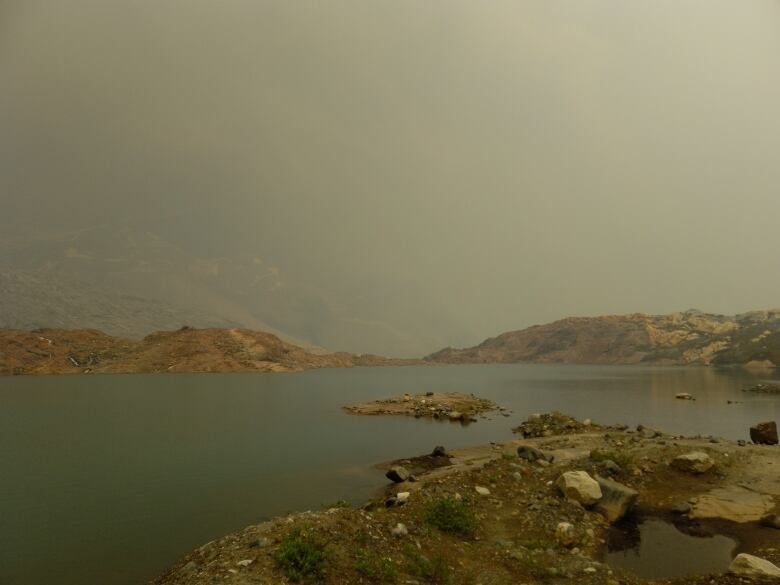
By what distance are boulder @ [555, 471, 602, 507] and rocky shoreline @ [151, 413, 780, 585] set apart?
0.04 m

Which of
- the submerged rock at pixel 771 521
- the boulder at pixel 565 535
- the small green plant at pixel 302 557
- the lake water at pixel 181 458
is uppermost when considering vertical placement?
the small green plant at pixel 302 557

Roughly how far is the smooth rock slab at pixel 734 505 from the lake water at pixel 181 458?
552 inches

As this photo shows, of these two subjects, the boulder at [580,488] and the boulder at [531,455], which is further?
the boulder at [531,455]

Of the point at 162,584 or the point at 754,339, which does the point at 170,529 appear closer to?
the point at 162,584

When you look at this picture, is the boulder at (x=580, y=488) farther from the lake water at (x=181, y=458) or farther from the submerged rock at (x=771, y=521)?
the lake water at (x=181, y=458)

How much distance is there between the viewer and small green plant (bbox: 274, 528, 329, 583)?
10.0 meters

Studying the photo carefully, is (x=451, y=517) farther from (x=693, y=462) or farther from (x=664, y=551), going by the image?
(x=693, y=462)

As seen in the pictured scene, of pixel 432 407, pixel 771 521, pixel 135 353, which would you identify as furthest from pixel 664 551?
pixel 135 353

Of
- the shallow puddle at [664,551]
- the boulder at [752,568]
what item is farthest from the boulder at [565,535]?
the boulder at [752,568]

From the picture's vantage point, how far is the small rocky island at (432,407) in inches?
1935

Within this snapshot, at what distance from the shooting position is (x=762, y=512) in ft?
54.7

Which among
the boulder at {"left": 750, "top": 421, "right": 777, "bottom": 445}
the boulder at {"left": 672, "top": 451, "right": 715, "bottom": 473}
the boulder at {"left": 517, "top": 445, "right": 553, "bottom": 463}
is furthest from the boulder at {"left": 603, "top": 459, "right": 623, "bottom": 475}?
the boulder at {"left": 750, "top": 421, "right": 777, "bottom": 445}

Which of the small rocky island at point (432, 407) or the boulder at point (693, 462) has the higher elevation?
the boulder at point (693, 462)

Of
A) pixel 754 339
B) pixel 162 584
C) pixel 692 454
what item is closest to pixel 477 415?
pixel 692 454
